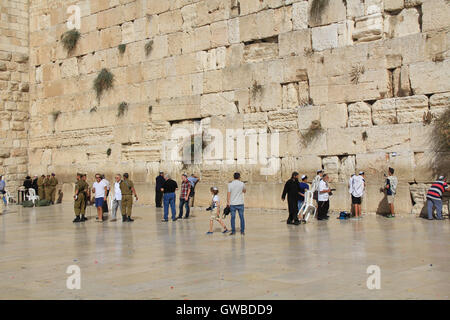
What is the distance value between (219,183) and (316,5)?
497 centimetres

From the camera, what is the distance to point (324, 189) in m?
12.1

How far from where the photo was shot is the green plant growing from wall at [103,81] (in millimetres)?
17797

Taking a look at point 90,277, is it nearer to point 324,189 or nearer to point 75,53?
point 324,189

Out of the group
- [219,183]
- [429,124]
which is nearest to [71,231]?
[219,183]

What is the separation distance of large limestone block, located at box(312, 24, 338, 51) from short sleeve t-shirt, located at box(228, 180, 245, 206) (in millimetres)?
5075

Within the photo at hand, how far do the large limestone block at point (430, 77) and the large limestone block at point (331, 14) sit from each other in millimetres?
2050

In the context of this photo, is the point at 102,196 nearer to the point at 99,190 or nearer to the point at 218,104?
the point at 99,190

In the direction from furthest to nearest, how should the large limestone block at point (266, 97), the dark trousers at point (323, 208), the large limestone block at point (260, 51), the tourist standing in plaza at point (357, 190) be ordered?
the large limestone block at point (260, 51) < the large limestone block at point (266, 97) < the dark trousers at point (323, 208) < the tourist standing in plaza at point (357, 190)

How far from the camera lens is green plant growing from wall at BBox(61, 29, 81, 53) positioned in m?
18.9

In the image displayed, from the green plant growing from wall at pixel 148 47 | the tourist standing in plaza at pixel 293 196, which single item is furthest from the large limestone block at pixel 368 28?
the green plant growing from wall at pixel 148 47

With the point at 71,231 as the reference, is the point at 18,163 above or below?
above

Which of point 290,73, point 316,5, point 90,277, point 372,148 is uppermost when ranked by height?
point 316,5

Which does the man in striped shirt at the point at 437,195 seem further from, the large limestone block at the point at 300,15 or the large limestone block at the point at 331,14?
the large limestone block at the point at 300,15

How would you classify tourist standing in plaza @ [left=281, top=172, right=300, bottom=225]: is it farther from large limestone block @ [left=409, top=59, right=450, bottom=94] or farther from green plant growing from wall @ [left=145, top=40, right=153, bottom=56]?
green plant growing from wall @ [left=145, top=40, right=153, bottom=56]
